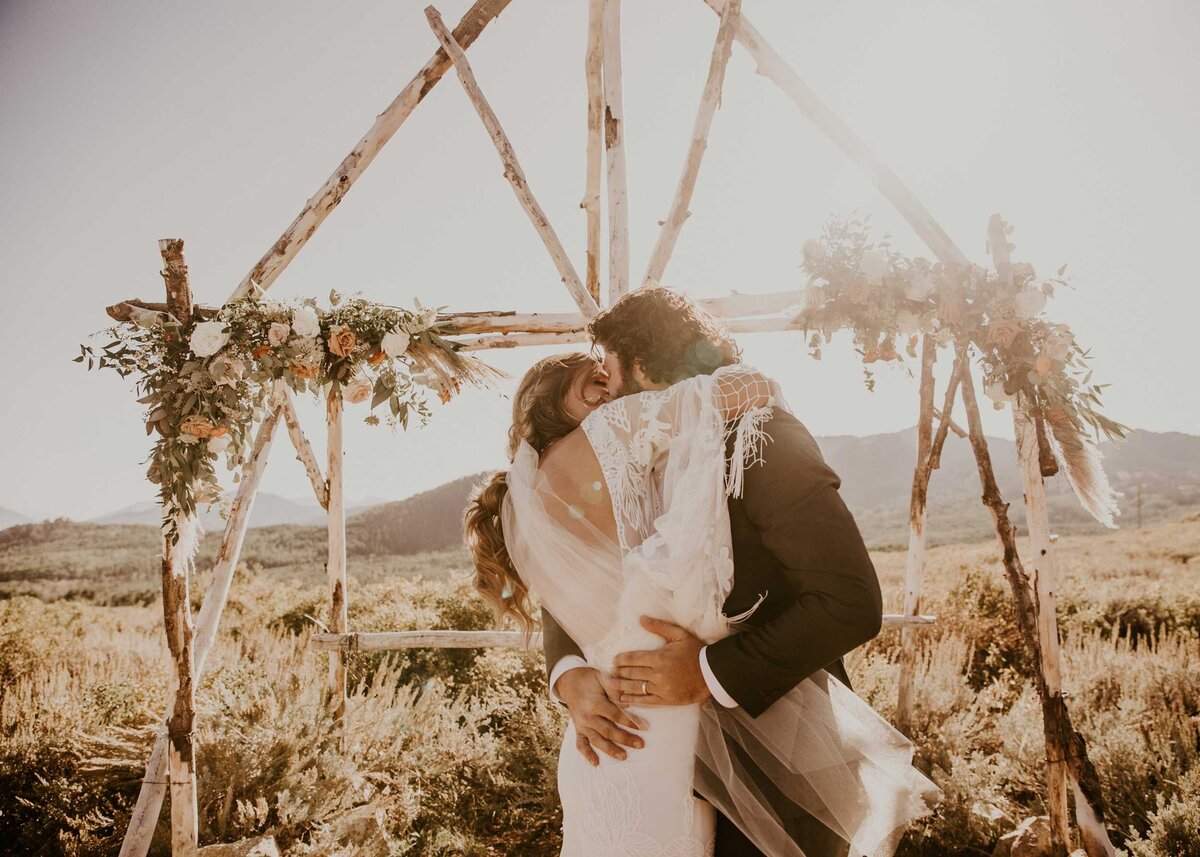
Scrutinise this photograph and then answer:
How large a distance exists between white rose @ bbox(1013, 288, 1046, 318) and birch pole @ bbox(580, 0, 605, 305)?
2.89m

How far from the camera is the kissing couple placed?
57.3 inches

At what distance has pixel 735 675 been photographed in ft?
4.93

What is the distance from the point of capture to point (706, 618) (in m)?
1.57

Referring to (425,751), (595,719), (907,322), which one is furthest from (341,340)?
(907,322)

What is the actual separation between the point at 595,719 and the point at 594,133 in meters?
4.62

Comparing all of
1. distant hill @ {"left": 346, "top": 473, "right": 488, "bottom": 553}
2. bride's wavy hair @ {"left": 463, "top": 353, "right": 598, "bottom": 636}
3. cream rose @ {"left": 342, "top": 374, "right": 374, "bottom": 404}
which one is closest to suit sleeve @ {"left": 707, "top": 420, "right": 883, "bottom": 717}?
bride's wavy hair @ {"left": 463, "top": 353, "right": 598, "bottom": 636}

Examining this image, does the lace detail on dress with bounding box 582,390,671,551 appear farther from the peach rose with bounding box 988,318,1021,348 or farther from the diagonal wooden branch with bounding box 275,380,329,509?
the diagonal wooden branch with bounding box 275,380,329,509

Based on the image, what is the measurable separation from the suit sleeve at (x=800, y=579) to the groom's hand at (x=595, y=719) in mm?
280

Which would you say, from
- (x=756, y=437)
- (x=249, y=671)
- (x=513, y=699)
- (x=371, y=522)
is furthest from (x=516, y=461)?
(x=371, y=522)

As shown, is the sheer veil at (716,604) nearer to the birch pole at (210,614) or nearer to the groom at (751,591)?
the groom at (751,591)

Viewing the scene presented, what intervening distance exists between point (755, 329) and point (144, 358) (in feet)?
12.3

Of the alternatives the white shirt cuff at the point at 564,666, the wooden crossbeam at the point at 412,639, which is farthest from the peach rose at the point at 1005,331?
the white shirt cuff at the point at 564,666

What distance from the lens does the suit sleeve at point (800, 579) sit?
140cm

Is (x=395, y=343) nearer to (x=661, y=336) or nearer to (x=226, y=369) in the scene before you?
(x=226, y=369)
